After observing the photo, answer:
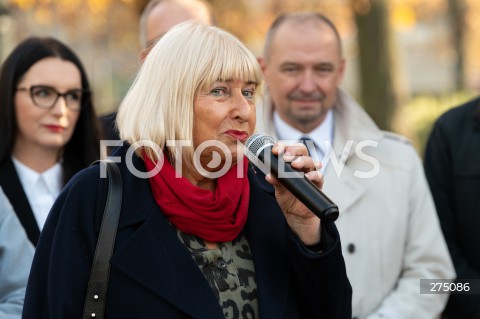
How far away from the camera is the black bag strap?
2.96 meters

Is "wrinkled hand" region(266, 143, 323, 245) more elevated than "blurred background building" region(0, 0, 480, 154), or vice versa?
"blurred background building" region(0, 0, 480, 154)

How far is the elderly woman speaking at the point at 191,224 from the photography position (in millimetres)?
3018

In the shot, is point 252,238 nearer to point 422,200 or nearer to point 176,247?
point 176,247

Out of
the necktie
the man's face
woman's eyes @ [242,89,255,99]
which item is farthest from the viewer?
the man's face

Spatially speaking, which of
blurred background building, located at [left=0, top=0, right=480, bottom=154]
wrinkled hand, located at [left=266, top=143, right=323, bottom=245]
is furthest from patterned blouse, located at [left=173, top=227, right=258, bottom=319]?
blurred background building, located at [left=0, top=0, right=480, bottom=154]

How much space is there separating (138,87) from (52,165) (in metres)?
1.51

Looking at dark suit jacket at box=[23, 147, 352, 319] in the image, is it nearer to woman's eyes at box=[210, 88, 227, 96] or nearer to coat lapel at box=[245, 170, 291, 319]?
coat lapel at box=[245, 170, 291, 319]

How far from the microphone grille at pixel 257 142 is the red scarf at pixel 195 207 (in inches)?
11.0

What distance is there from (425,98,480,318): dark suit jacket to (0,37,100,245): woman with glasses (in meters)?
2.17

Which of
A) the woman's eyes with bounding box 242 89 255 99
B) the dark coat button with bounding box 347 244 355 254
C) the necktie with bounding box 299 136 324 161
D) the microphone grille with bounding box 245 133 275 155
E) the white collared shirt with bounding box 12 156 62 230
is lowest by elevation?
the dark coat button with bounding box 347 244 355 254

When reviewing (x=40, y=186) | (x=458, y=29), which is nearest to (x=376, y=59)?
(x=40, y=186)

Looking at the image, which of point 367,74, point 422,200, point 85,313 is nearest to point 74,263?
point 85,313

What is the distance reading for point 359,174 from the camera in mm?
4648

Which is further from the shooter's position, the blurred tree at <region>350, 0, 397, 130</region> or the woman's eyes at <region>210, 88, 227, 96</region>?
the blurred tree at <region>350, 0, 397, 130</region>
